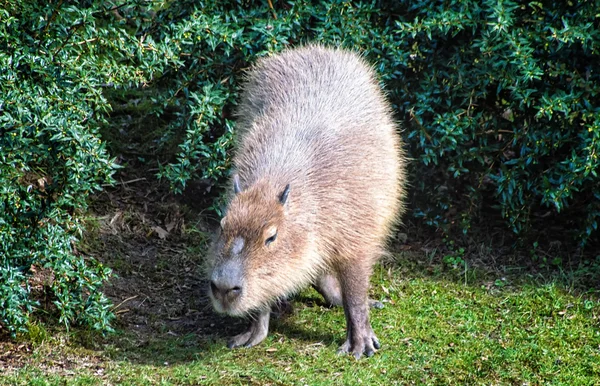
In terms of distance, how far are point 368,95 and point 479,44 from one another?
0.88 meters

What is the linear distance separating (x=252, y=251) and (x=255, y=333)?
2.88 ft

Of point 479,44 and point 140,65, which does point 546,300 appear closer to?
point 479,44

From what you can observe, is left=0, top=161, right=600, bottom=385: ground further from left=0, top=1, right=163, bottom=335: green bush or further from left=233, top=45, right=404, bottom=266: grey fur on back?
left=233, top=45, right=404, bottom=266: grey fur on back

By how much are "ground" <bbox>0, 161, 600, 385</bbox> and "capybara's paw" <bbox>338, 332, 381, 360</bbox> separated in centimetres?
7

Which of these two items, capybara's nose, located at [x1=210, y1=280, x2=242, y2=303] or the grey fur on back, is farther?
the grey fur on back

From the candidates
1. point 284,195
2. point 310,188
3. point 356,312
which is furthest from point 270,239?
point 356,312

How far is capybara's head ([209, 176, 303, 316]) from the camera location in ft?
16.1

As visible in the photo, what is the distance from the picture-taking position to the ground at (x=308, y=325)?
5.11m

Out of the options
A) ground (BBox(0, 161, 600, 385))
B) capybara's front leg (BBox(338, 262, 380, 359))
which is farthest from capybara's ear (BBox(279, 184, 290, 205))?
ground (BBox(0, 161, 600, 385))

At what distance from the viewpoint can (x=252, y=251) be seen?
197 inches

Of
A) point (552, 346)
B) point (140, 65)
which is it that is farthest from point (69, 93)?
point (552, 346)

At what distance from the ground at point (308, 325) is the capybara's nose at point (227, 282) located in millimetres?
498

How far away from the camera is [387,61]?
6.61 metres

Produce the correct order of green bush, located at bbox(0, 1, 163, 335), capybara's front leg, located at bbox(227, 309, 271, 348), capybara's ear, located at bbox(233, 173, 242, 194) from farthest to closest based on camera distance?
capybara's front leg, located at bbox(227, 309, 271, 348)
capybara's ear, located at bbox(233, 173, 242, 194)
green bush, located at bbox(0, 1, 163, 335)
